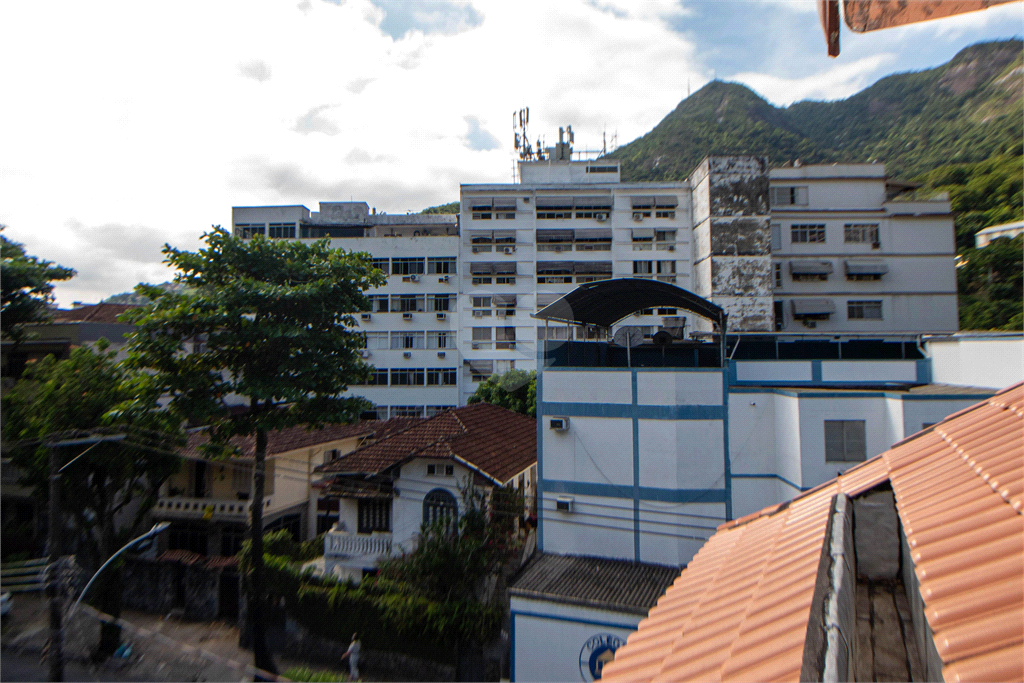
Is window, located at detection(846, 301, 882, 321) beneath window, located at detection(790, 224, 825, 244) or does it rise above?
beneath

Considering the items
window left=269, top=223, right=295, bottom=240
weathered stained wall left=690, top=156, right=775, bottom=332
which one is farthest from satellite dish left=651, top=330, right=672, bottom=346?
window left=269, top=223, right=295, bottom=240

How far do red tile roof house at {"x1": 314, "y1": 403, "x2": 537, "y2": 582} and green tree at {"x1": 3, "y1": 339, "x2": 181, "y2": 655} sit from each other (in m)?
4.82

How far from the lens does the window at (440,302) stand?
30.8m

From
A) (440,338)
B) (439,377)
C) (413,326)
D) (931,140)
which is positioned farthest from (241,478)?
(931,140)

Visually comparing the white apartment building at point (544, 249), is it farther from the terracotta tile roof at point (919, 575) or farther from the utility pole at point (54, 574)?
the terracotta tile roof at point (919, 575)

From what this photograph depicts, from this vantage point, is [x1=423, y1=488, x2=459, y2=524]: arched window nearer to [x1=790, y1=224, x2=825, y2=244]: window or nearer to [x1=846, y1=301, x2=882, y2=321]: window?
[x1=790, y1=224, x2=825, y2=244]: window

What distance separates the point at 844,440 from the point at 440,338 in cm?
2259

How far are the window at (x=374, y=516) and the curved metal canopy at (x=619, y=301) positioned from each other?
7292 mm

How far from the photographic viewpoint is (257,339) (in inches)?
508

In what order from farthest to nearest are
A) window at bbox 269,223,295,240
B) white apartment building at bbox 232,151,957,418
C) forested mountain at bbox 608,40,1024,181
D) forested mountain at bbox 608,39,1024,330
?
forested mountain at bbox 608,40,1024,181 < forested mountain at bbox 608,39,1024,330 < window at bbox 269,223,295,240 < white apartment building at bbox 232,151,957,418

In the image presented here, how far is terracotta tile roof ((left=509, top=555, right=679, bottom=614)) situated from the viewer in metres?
10.3

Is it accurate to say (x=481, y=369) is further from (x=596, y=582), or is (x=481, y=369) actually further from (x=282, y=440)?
(x=596, y=582)

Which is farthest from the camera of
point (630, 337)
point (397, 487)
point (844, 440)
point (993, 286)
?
point (993, 286)

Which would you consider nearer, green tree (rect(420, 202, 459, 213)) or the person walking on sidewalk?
the person walking on sidewalk
